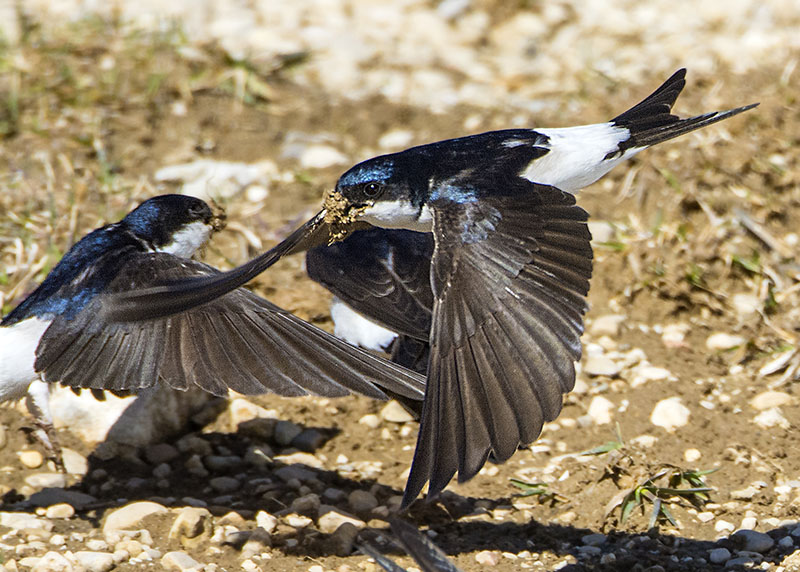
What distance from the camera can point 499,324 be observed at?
2.53 meters

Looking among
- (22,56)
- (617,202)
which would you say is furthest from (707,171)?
(22,56)

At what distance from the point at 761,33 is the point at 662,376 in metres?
2.56

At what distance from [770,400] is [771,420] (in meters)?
0.10

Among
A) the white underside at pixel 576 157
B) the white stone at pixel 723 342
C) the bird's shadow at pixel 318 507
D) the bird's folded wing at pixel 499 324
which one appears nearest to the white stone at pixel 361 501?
the bird's shadow at pixel 318 507

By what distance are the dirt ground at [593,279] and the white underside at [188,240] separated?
41 cm

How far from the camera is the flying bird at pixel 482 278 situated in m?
2.38

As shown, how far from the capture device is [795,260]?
12.7 feet

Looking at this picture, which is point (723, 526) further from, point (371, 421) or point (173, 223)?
point (173, 223)

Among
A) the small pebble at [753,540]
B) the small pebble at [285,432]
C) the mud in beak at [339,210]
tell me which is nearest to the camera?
the small pebble at [753,540]

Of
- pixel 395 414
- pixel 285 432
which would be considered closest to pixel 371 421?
pixel 395 414

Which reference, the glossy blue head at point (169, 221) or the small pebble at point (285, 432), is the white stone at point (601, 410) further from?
the glossy blue head at point (169, 221)

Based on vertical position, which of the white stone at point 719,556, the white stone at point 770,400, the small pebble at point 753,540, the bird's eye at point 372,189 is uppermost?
the bird's eye at point 372,189

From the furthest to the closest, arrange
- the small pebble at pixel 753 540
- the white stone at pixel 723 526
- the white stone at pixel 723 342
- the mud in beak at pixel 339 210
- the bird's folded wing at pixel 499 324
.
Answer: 1. the white stone at pixel 723 342
2. the mud in beak at pixel 339 210
3. the white stone at pixel 723 526
4. the small pebble at pixel 753 540
5. the bird's folded wing at pixel 499 324

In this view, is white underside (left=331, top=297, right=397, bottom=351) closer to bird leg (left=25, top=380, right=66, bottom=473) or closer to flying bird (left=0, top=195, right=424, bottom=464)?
flying bird (left=0, top=195, right=424, bottom=464)
